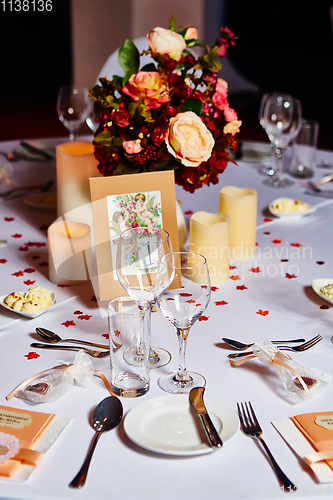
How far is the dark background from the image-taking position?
6379mm

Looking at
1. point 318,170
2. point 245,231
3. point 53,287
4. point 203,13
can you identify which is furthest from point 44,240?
point 203,13

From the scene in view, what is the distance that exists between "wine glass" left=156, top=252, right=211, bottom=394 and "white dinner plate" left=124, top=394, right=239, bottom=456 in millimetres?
58

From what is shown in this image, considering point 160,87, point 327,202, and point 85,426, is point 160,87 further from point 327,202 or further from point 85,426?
point 327,202

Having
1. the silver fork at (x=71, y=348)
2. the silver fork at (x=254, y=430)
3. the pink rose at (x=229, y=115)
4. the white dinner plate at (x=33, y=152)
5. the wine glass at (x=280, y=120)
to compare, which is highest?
the pink rose at (x=229, y=115)

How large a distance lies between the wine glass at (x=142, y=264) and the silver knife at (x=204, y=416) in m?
0.14

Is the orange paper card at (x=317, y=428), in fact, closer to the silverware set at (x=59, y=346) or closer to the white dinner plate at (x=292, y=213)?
the silverware set at (x=59, y=346)

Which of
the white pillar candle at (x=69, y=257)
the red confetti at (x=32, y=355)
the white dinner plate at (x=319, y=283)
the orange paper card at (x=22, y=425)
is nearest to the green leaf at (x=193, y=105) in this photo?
the white pillar candle at (x=69, y=257)

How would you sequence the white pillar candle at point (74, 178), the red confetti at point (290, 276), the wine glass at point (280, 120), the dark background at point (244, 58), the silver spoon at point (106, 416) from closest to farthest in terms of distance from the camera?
the silver spoon at point (106, 416)
the red confetti at point (290, 276)
the white pillar candle at point (74, 178)
the wine glass at point (280, 120)
the dark background at point (244, 58)

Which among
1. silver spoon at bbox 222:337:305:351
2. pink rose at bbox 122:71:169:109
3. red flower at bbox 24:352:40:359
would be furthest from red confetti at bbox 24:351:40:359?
pink rose at bbox 122:71:169:109

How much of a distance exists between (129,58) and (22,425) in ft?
2.84

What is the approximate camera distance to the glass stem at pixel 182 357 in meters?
0.91

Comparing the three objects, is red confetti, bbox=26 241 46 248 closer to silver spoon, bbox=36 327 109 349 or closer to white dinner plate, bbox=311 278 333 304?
silver spoon, bbox=36 327 109 349

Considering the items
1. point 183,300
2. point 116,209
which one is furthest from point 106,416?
point 116,209

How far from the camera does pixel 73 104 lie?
6.64 feet
